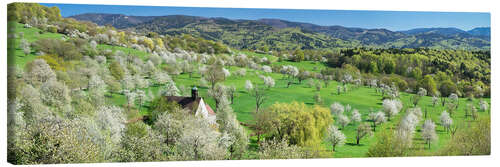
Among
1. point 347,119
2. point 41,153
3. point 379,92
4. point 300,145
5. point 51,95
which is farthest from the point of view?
point 379,92

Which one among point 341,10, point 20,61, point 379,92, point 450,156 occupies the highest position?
point 341,10

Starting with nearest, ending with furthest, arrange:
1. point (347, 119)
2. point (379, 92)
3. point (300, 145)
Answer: point (300, 145)
point (347, 119)
point (379, 92)

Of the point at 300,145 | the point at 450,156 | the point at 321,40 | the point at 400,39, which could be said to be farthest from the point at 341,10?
the point at 450,156

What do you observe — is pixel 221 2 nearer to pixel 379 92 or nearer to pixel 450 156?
pixel 379 92

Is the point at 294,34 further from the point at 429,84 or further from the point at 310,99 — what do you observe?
the point at 429,84

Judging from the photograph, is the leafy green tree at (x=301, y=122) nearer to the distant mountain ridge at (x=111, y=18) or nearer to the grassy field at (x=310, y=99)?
the grassy field at (x=310, y=99)

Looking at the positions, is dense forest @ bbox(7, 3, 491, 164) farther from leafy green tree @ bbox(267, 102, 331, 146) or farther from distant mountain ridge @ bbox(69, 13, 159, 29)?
distant mountain ridge @ bbox(69, 13, 159, 29)

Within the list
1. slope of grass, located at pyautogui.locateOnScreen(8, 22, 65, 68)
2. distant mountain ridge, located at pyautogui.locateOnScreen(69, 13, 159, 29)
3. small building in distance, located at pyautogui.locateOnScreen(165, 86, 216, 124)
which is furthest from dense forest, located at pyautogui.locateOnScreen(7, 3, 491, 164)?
distant mountain ridge, located at pyautogui.locateOnScreen(69, 13, 159, 29)
